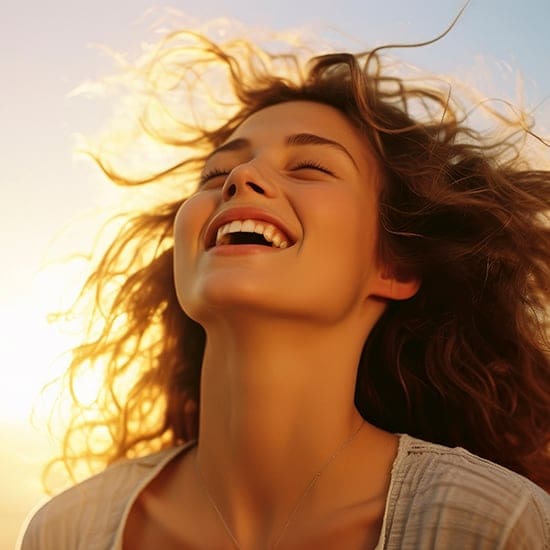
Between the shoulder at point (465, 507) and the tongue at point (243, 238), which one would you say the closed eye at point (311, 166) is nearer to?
the tongue at point (243, 238)

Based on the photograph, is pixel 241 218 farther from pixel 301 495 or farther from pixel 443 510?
pixel 443 510

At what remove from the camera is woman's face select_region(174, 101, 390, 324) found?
2135mm

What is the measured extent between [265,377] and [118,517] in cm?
70

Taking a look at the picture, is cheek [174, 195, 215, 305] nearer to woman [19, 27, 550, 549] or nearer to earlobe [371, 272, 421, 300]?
woman [19, 27, 550, 549]

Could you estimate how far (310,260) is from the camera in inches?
86.0

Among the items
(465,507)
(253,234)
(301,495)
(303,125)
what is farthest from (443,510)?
(303,125)

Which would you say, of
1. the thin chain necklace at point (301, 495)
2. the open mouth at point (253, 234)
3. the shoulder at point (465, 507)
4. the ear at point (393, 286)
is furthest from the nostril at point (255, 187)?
the shoulder at point (465, 507)

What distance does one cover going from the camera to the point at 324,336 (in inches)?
90.1

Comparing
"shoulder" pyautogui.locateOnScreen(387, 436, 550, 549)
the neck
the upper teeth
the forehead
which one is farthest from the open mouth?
"shoulder" pyautogui.locateOnScreen(387, 436, 550, 549)

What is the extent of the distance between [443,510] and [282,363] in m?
0.62

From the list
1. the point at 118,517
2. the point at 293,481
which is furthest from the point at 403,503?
the point at 118,517

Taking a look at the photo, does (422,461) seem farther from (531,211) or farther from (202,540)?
(531,211)

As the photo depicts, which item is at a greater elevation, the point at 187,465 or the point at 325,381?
the point at 325,381

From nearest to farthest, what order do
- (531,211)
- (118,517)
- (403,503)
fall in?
(403,503) → (118,517) → (531,211)
